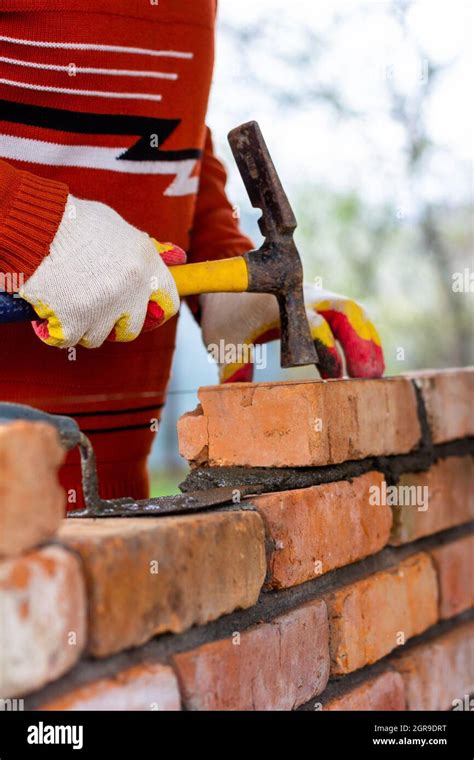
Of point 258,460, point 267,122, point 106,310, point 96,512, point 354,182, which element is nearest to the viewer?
point 96,512

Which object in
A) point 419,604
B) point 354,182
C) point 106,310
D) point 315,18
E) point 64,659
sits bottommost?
point 419,604

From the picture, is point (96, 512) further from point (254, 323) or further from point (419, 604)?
point (419, 604)

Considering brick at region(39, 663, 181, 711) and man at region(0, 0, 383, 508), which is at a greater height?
man at region(0, 0, 383, 508)

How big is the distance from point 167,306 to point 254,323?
395 millimetres

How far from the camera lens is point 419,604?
5.07 ft

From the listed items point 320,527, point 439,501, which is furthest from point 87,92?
point 439,501

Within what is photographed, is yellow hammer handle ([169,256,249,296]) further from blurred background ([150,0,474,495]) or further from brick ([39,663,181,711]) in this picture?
blurred background ([150,0,474,495])

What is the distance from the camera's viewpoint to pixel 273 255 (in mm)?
1391

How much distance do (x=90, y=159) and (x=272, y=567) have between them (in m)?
0.64

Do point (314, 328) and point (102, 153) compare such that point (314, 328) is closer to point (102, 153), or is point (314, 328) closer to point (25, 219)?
point (102, 153)

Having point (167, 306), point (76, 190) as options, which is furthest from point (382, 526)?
point (76, 190)

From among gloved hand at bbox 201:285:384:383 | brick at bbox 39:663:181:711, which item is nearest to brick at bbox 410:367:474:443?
gloved hand at bbox 201:285:384:383

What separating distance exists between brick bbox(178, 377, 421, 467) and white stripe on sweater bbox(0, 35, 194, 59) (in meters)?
0.50

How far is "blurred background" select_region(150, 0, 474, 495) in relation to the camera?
4.69 meters
